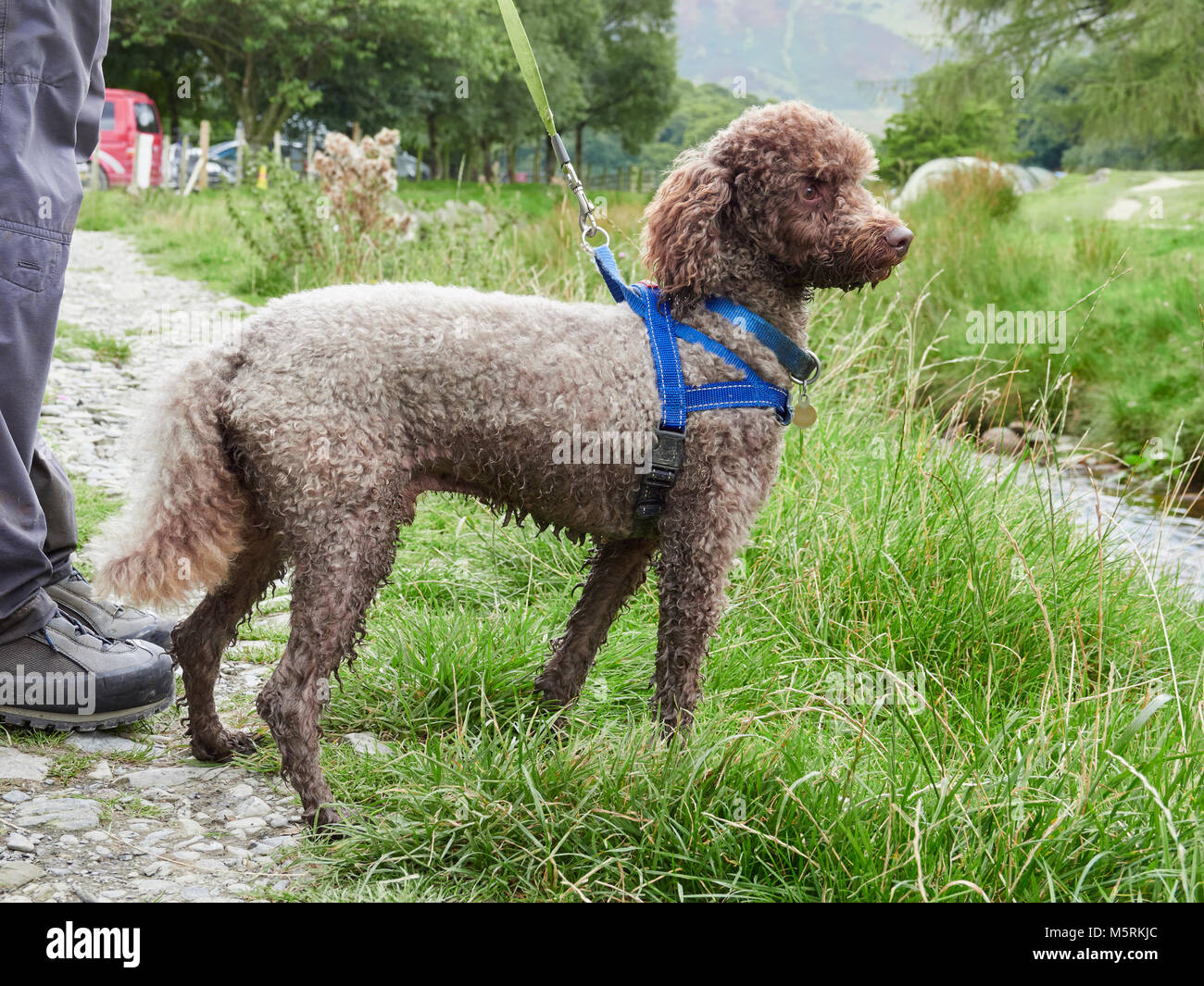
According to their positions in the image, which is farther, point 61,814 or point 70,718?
point 70,718

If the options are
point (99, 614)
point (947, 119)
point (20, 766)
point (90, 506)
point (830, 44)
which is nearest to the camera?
point (20, 766)

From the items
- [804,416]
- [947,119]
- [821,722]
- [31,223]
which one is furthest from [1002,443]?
[947,119]

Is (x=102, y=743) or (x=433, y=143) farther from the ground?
(x=433, y=143)

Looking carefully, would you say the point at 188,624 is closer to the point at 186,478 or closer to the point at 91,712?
the point at 91,712

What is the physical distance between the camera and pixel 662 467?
102 inches

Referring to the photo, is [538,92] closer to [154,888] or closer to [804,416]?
[804,416]

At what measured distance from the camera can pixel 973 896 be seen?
2.04 metres

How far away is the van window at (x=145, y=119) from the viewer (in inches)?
1105

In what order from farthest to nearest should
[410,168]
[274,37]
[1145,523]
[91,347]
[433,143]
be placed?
[410,168] → [433,143] → [274,37] → [91,347] → [1145,523]

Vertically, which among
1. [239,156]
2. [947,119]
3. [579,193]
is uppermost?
[947,119]

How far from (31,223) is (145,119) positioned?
30016 mm

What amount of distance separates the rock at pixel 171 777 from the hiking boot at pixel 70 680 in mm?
258

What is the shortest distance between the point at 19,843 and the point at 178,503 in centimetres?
86

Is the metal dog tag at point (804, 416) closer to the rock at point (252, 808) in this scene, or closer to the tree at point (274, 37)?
the rock at point (252, 808)
